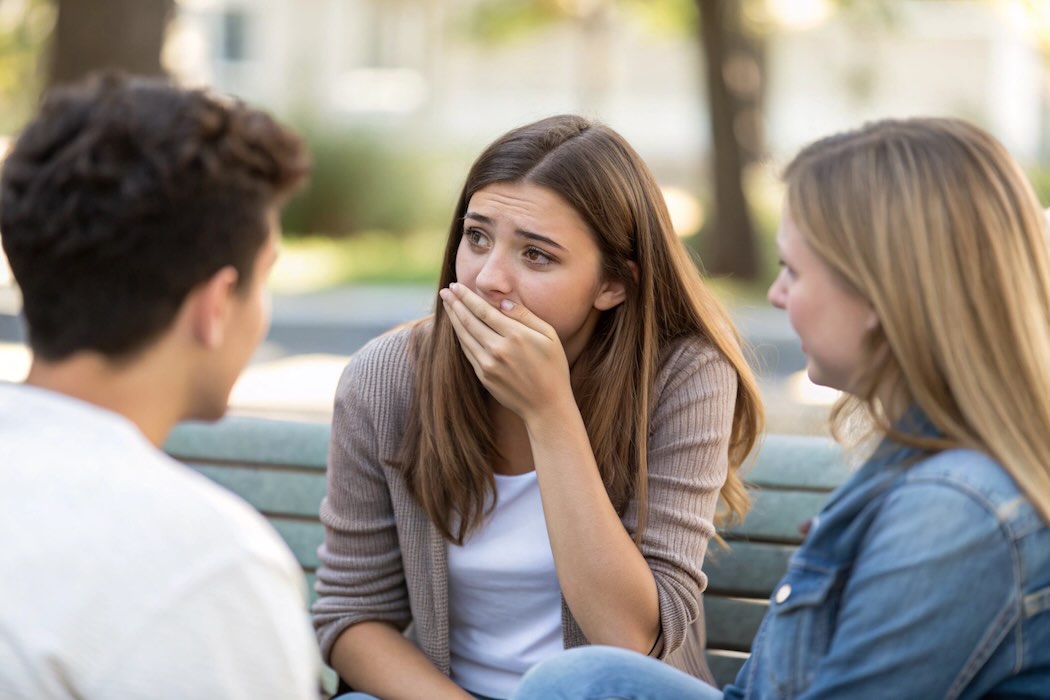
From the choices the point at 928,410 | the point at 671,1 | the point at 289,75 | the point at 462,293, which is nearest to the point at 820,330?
the point at 928,410

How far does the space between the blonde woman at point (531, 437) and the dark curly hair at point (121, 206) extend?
983 mm

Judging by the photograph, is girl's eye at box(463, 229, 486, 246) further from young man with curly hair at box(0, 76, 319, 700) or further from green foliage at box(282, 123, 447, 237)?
green foliage at box(282, 123, 447, 237)

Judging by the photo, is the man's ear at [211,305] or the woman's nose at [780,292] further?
the woman's nose at [780,292]

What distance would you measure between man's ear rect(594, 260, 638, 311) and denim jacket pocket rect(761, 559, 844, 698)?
0.98m

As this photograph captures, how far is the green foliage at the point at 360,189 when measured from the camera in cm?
1769

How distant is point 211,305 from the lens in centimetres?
172

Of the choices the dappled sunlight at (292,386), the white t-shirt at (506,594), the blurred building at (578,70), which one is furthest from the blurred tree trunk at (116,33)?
the blurred building at (578,70)

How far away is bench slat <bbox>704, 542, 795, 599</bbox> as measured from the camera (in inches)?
122

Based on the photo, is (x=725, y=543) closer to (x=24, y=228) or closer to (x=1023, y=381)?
(x=1023, y=381)

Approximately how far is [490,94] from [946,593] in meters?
27.3

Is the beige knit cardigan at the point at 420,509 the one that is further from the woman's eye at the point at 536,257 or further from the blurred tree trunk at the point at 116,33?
the blurred tree trunk at the point at 116,33

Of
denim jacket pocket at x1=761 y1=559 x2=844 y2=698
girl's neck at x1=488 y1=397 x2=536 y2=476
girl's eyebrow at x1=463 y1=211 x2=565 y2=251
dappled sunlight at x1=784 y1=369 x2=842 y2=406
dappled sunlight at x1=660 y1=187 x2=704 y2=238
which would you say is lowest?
dappled sunlight at x1=660 y1=187 x2=704 y2=238

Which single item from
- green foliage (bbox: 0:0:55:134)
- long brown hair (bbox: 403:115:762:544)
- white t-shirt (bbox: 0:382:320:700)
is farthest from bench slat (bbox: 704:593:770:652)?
green foliage (bbox: 0:0:55:134)

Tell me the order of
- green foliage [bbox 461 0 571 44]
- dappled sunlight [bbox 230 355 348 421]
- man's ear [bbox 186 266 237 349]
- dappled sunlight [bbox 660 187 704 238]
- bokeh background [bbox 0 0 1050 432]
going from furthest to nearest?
dappled sunlight [bbox 660 187 704 238], green foliage [bbox 461 0 571 44], bokeh background [bbox 0 0 1050 432], dappled sunlight [bbox 230 355 348 421], man's ear [bbox 186 266 237 349]
